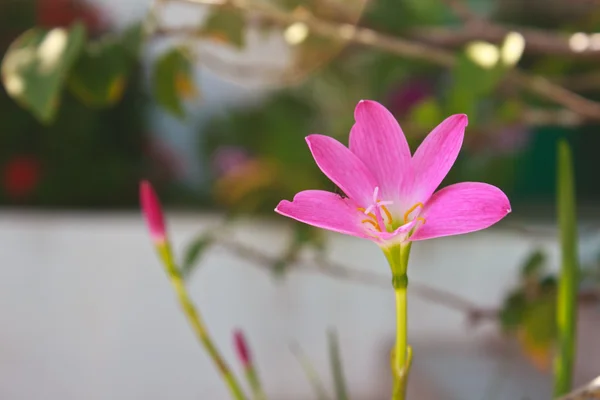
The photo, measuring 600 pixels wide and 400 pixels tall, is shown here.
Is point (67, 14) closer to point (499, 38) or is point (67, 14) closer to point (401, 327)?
point (499, 38)

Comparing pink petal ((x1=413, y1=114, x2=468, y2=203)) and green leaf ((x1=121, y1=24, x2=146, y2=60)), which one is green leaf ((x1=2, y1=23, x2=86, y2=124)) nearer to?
green leaf ((x1=121, y1=24, x2=146, y2=60))

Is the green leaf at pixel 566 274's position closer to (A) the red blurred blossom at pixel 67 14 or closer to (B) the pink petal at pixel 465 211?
(B) the pink petal at pixel 465 211

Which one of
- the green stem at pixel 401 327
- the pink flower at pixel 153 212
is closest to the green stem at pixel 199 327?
the pink flower at pixel 153 212

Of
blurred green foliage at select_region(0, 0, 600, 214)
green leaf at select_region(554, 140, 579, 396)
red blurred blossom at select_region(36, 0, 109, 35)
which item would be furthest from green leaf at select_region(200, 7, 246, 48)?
red blurred blossom at select_region(36, 0, 109, 35)

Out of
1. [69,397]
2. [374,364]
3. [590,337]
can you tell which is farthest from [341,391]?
[69,397]

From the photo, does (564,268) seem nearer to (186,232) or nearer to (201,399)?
(201,399)

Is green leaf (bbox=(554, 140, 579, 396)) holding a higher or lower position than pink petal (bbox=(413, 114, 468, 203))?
lower

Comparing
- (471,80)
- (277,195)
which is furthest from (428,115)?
(277,195)
